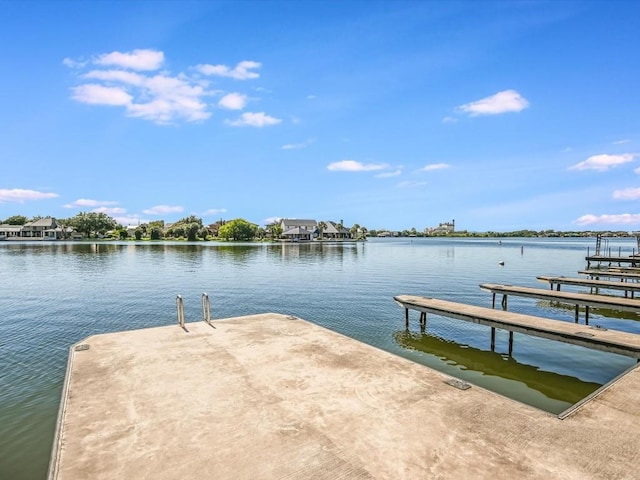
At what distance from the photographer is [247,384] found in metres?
7.95

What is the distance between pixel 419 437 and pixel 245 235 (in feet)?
444

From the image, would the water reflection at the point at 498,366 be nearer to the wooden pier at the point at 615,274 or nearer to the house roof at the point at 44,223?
the wooden pier at the point at 615,274

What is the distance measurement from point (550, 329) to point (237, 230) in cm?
12949

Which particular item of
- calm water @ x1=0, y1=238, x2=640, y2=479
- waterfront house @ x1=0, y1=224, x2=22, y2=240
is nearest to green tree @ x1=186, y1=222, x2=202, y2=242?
waterfront house @ x1=0, y1=224, x2=22, y2=240

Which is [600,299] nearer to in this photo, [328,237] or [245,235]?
[245,235]

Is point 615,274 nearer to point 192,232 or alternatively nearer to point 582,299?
point 582,299

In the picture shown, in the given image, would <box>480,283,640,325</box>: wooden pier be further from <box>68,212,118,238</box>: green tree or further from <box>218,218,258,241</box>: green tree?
<box>68,212,118,238</box>: green tree

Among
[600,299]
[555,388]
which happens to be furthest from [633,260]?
[555,388]

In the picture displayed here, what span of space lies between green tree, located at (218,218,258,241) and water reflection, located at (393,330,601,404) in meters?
124

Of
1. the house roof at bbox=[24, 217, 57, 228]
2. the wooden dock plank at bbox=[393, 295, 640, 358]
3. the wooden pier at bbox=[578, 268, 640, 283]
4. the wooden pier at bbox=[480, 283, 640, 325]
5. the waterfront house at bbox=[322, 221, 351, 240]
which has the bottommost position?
the wooden pier at bbox=[578, 268, 640, 283]

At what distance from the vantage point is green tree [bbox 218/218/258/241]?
136 m

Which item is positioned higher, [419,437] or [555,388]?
[419,437]

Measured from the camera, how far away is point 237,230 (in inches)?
5359

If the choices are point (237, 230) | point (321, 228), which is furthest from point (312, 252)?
point (321, 228)
